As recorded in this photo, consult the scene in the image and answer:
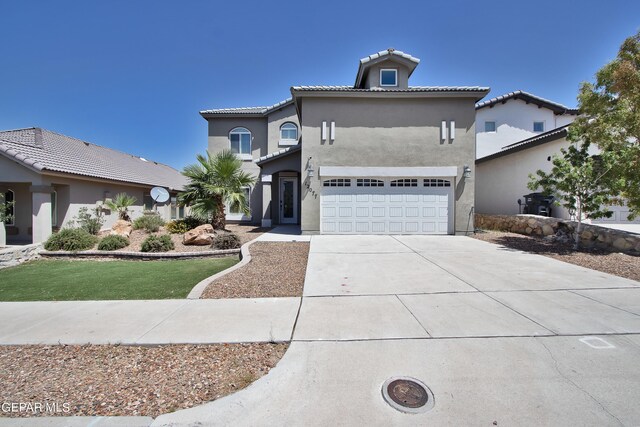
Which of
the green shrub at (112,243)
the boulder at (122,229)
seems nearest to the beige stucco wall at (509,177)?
the green shrub at (112,243)

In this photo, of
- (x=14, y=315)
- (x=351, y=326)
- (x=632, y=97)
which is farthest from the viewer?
(x=632, y=97)

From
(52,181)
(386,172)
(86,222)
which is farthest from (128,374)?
(86,222)

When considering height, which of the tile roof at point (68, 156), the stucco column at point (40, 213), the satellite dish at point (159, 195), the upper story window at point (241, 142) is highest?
the upper story window at point (241, 142)

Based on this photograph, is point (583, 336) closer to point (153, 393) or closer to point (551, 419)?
point (551, 419)

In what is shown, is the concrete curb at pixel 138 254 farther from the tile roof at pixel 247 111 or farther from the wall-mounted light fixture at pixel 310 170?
the tile roof at pixel 247 111

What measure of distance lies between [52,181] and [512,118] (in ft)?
90.2

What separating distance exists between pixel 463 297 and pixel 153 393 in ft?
16.0

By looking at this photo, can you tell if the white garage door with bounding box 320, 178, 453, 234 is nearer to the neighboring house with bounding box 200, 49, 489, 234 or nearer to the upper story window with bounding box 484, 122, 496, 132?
the neighboring house with bounding box 200, 49, 489, 234

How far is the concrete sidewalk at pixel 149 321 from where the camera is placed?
3798 mm

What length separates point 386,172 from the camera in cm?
1280

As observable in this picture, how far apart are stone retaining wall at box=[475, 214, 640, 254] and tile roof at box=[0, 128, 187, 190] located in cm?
2028

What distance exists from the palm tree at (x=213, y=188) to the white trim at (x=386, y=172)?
13.5 ft

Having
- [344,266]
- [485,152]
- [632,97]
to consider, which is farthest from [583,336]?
[485,152]

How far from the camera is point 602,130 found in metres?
9.59
